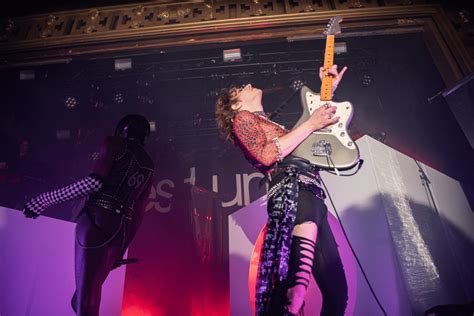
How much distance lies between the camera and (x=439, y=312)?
2.19 metres

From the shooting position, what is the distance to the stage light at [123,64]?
5.27 m

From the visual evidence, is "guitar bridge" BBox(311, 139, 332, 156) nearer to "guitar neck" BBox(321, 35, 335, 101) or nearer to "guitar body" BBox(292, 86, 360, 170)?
"guitar body" BBox(292, 86, 360, 170)

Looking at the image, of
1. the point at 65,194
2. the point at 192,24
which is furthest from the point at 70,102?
the point at 65,194

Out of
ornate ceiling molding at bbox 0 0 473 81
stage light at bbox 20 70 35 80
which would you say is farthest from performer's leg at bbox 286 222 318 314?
stage light at bbox 20 70 35 80

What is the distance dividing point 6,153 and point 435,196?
24.7 ft

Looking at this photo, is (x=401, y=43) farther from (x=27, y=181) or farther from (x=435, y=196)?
(x=27, y=181)

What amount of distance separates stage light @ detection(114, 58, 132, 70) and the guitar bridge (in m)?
4.08

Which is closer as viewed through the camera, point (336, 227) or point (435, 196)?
point (336, 227)

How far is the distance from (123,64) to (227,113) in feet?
11.4

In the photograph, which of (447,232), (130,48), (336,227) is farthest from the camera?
(130,48)

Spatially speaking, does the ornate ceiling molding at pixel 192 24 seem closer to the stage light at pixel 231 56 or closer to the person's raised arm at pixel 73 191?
the stage light at pixel 231 56

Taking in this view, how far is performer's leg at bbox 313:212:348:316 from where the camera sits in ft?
5.75

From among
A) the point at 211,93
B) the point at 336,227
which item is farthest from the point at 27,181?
the point at 336,227

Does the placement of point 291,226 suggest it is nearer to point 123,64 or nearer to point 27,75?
point 123,64
